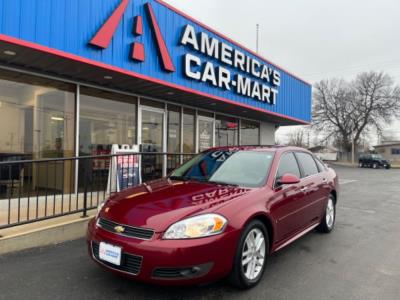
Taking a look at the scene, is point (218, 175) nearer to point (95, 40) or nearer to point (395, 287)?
point (395, 287)

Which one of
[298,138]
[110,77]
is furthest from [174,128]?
[298,138]

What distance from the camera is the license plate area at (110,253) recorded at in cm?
308

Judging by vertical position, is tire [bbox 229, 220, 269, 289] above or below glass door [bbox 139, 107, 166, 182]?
below

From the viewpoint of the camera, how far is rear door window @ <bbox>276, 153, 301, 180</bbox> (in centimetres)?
440

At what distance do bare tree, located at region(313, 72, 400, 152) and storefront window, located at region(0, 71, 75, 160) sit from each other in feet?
178

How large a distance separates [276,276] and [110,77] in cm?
555

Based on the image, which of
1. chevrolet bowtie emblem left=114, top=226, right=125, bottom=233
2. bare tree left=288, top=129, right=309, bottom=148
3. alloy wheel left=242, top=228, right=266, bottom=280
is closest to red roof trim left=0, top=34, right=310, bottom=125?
chevrolet bowtie emblem left=114, top=226, right=125, bottom=233

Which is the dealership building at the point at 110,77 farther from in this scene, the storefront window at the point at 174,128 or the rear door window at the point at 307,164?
the rear door window at the point at 307,164

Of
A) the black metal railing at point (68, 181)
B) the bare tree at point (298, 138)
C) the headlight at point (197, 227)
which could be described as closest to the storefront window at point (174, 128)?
the black metal railing at point (68, 181)

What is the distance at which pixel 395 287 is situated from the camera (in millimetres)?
3588

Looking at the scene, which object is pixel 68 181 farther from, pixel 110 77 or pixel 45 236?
pixel 45 236

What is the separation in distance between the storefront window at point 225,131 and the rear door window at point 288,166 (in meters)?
7.58

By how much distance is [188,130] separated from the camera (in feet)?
36.8

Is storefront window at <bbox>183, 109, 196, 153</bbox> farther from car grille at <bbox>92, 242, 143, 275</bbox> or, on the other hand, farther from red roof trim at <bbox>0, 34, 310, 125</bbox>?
car grille at <bbox>92, 242, 143, 275</bbox>
